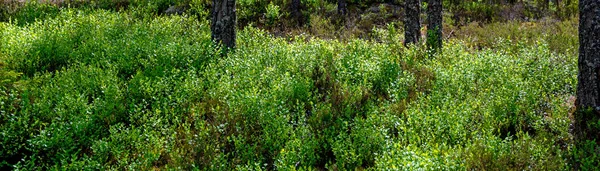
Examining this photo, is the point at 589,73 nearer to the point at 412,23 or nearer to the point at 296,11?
the point at 412,23

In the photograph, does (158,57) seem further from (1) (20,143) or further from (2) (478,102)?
(2) (478,102)

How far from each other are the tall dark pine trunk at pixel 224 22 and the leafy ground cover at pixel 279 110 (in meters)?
0.35

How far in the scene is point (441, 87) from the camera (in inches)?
280

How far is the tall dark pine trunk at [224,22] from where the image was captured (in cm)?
947

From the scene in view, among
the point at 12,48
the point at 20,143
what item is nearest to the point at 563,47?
the point at 20,143

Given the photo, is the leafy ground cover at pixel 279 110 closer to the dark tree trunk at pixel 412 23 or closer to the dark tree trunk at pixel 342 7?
the dark tree trunk at pixel 412 23

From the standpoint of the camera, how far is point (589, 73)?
5473mm

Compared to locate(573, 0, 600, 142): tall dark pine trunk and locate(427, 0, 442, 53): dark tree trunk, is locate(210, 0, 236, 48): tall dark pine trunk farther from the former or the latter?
locate(573, 0, 600, 142): tall dark pine trunk

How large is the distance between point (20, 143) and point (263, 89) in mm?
3244

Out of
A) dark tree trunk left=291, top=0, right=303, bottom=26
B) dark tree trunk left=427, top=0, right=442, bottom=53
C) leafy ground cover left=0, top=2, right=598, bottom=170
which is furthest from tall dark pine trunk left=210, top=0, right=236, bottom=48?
dark tree trunk left=291, top=0, right=303, bottom=26

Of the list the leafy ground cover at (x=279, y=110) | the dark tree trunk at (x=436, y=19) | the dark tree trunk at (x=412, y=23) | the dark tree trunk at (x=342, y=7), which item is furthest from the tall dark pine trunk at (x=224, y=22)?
the dark tree trunk at (x=342, y=7)

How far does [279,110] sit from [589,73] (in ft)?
13.3

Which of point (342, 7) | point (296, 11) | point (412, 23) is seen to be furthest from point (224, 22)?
point (342, 7)

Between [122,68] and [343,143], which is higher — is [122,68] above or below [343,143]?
above
